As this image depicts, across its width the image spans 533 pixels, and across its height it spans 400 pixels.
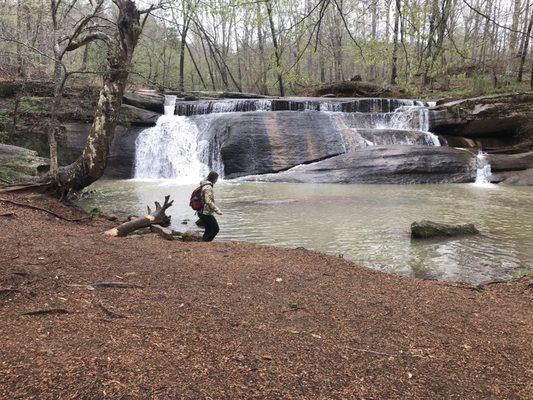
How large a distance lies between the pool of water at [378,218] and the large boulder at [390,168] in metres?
0.82

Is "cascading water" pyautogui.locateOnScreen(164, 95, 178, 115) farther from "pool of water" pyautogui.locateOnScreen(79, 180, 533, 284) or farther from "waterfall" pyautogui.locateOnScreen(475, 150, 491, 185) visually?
"waterfall" pyautogui.locateOnScreen(475, 150, 491, 185)

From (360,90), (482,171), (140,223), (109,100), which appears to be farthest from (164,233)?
(360,90)

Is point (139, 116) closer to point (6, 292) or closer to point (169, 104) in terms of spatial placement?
point (169, 104)

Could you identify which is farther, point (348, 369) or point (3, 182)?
Answer: point (3, 182)

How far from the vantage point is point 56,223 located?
7.41 meters

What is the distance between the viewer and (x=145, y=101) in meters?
23.2

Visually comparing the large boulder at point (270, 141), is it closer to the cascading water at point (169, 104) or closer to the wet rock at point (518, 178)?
the cascading water at point (169, 104)

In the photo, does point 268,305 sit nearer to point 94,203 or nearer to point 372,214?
point 372,214

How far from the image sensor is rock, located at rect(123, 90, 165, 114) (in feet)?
75.4

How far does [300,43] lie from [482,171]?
1194 centimetres

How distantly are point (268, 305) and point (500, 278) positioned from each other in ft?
12.8

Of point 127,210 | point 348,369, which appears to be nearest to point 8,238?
point 348,369

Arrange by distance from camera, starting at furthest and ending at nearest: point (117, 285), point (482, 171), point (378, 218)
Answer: point (482, 171) → point (378, 218) → point (117, 285)

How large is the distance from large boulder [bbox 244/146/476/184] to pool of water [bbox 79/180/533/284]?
2.70ft
